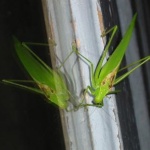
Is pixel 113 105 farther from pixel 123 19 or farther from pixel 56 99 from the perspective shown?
pixel 123 19

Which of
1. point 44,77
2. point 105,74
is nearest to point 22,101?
point 44,77

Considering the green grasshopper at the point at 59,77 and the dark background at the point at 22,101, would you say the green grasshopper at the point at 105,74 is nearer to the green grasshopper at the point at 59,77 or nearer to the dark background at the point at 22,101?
the green grasshopper at the point at 59,77

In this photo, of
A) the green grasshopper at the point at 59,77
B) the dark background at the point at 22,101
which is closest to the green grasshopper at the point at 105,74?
the green grasshopper at the point at 59,77

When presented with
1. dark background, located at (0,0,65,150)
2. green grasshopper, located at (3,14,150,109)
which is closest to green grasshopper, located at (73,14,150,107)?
green grasshopper, located at (3,14,150,109)

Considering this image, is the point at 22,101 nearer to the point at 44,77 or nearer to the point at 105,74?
the point at 44,77

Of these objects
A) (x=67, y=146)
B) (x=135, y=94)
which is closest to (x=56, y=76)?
(x=67, y=146)

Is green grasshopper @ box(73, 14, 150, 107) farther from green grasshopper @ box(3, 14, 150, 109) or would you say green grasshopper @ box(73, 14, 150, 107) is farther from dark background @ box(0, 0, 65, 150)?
dark background @ box(0, 0, 65, 150)
